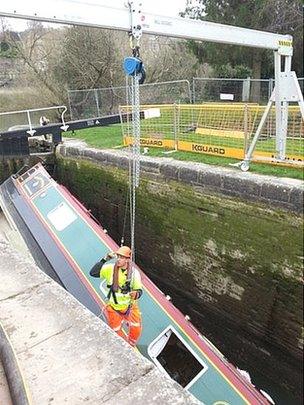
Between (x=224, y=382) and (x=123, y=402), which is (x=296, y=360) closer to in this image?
(x=224, y=382)

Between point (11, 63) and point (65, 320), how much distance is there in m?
19.2

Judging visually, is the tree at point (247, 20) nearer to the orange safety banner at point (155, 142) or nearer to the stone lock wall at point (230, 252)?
the orange safety banner at point (155, 142)

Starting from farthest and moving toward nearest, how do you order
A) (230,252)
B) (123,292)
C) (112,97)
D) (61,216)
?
1. (112,97)
2. (61,216)
3. (230,252)
4. (123,292)

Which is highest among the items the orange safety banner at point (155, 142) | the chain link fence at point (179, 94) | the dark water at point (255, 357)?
the chain link fence at point (179, 94)

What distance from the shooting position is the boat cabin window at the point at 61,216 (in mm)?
7449

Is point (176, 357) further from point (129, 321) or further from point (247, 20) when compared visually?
point (247, 20)

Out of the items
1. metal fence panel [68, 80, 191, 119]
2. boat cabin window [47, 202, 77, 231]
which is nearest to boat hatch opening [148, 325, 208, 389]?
boat cabin window [47, 202, 77, 231]

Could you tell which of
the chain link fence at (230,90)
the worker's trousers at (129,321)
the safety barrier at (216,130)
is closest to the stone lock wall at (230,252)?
the safety barrier at (216,130)

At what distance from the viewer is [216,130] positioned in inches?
336

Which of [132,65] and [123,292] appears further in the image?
[123,292]

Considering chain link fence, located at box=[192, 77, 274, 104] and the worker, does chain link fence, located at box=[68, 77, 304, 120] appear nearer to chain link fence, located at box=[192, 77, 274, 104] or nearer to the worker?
chain link fence, located at box=[192, 77, 274, 104]

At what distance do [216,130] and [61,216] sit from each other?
3.77 m

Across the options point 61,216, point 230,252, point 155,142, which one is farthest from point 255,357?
point 155,142

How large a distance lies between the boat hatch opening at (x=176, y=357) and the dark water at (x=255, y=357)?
119 centimetres
